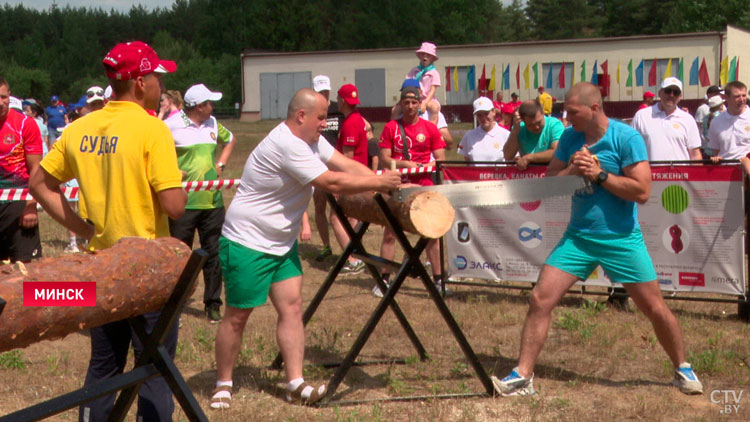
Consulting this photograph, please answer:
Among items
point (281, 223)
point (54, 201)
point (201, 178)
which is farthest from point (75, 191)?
point (54, 201)

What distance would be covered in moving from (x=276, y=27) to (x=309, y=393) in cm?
7986

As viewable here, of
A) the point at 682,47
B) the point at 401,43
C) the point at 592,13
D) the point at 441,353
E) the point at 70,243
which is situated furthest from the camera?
the point at 592,13

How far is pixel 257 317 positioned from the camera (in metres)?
8.38

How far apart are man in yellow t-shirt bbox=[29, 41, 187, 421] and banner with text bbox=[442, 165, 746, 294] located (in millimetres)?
4587

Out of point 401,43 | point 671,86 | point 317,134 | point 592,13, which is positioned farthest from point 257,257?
point 592,13

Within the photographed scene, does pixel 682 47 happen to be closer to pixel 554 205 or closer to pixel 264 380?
pixel 554 205

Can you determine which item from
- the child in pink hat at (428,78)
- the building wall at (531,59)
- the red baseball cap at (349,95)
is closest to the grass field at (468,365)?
the red baseball cap at (349,95)

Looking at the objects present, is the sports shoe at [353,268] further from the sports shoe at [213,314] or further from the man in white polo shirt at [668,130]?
the man in white polo shirt at [668,130]

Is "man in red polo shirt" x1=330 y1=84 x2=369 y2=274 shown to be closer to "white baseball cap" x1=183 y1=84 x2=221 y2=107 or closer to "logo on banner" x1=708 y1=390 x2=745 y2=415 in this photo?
"white baseball cap" x1=183 y1=84 x2=221 y2=107

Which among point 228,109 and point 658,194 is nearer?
point 658,194

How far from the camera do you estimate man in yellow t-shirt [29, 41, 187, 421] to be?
407 cm

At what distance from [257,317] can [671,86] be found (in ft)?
17.7

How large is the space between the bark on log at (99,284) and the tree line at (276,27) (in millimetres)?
69627

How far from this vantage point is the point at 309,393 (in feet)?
18.5
